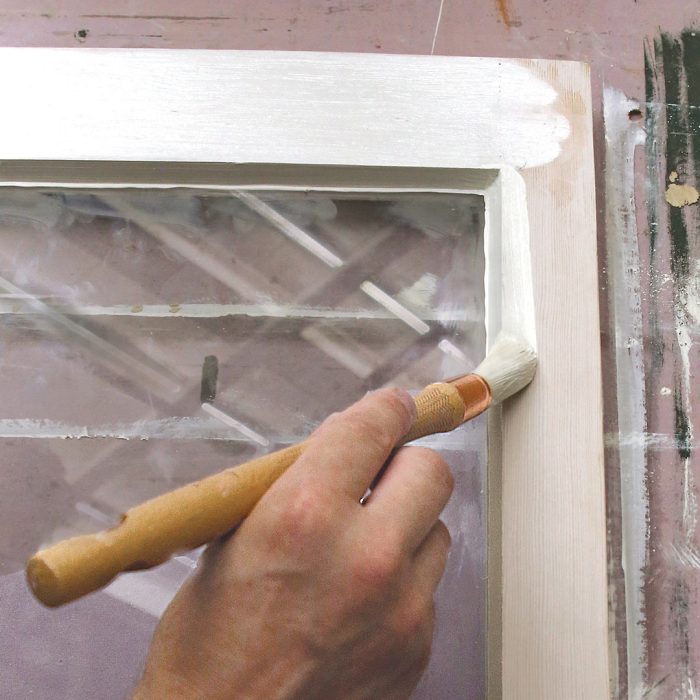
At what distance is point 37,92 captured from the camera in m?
0.84

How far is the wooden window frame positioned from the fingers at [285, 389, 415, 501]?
200 millimetres

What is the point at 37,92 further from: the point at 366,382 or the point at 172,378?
the point at 366,382

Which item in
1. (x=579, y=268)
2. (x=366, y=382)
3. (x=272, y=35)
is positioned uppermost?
(x=272, y=35)

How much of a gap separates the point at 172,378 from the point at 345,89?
0.41 meters

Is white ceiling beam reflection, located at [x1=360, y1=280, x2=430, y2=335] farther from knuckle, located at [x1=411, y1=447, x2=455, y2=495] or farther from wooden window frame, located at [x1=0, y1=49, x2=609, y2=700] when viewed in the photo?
knuckle, located at [x1=411, y1=447, x2=455, y2=495]

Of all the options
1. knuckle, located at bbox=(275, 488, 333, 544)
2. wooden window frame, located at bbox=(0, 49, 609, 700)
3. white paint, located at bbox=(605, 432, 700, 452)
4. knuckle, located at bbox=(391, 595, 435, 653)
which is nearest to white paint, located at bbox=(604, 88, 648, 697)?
white paint, located at bbox=(605, 432, 700, 452)

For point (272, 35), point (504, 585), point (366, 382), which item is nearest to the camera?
point (504, 585)

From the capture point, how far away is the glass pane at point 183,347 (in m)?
0.77

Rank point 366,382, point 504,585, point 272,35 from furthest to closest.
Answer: point 272,35 → point 366,382 → point 504,585

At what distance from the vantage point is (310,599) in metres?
0.53

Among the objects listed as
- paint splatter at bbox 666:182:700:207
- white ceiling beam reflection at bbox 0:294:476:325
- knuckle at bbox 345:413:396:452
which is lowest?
knuckle at bbox 345:413:396:452

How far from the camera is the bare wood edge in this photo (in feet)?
2.23

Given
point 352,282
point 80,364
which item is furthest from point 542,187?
point 80,364

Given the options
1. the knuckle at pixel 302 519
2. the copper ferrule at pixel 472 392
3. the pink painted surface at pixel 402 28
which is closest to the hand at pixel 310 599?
the knuckle at pixel 302 519
